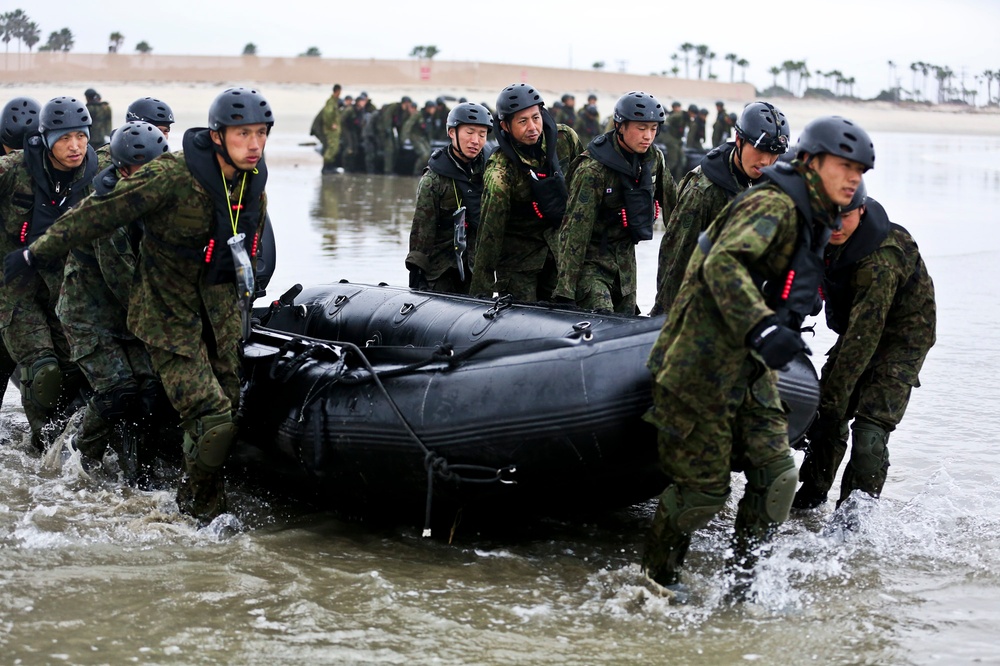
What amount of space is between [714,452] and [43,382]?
12.6ft

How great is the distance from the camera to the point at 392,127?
2662 cm

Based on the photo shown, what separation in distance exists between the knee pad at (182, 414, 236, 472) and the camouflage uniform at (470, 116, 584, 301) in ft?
6.32

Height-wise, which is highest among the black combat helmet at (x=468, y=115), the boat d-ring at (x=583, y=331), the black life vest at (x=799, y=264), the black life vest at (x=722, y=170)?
the black combat helmet at (x=468, y=115)

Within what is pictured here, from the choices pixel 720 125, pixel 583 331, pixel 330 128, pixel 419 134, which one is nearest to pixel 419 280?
pixel 583 331

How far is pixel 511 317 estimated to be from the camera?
230 inches

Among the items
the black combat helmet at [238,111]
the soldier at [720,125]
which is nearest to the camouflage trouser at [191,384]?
the black combat helmet at [238,111]

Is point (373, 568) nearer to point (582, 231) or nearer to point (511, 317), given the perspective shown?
point (511, 317)

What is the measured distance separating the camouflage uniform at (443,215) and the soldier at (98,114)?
15396 mm

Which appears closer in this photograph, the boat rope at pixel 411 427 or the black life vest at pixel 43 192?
the boat rope at pixel 411 427

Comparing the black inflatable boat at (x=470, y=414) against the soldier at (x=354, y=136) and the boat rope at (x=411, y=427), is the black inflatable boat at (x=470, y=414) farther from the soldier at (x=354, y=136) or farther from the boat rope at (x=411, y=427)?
the soldier at (x=354, y=136)

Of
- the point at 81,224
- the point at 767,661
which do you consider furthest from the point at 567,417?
the point at 81,224

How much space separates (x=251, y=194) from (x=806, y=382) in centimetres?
247

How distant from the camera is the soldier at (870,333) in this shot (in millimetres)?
5207

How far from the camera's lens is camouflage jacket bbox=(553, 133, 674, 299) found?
6512 mm
